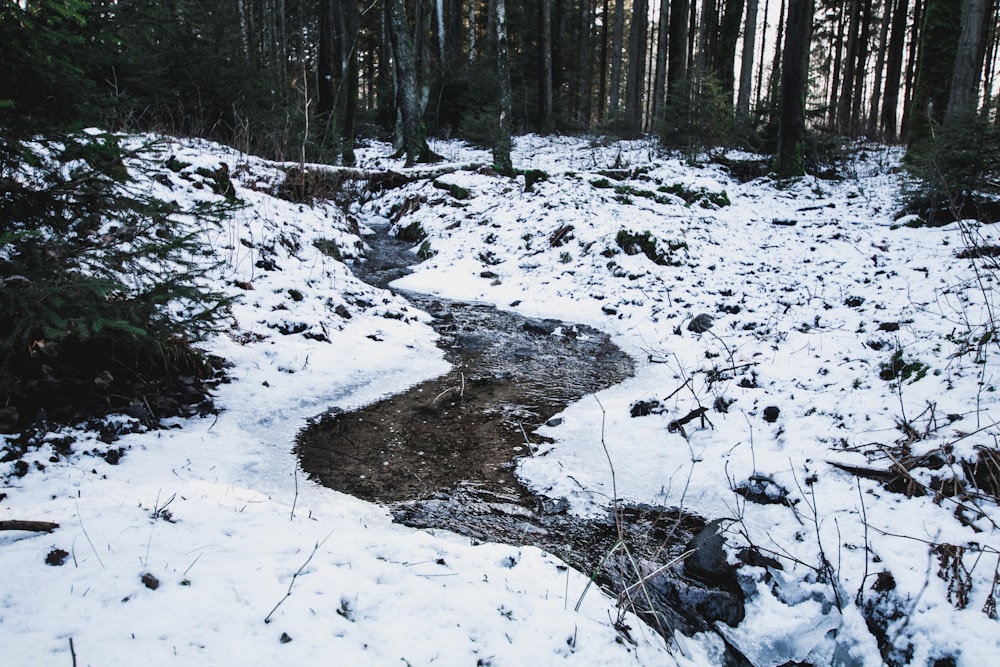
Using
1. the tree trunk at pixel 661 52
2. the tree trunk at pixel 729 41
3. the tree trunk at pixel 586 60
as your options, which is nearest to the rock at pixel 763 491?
the tree trunk at pixel 729 41

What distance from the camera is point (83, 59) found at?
3.75 m

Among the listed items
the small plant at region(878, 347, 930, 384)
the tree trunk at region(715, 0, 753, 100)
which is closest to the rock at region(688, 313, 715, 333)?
the small plant at region(878, 347, 930, 384)

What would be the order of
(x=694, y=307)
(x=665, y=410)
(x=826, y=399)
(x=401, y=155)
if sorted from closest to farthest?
(x=826, y=399) → (x=665, y=410) → (x=694, y=307) → (x=401, y=155)

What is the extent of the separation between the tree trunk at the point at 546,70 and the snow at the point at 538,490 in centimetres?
1553

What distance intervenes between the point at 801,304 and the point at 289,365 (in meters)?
5.59

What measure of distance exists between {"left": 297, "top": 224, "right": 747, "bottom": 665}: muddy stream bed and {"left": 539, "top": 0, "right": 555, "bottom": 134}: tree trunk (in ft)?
56.8

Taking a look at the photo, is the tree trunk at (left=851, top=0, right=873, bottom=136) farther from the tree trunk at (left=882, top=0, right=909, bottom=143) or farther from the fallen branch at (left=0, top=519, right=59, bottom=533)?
the fallen branch at (left=0, top=519, right=59, bottom=533)

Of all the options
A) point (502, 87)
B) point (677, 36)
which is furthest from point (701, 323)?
point (677, 36)

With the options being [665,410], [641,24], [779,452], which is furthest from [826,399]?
[641,24]

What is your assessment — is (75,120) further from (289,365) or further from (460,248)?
(460,248)

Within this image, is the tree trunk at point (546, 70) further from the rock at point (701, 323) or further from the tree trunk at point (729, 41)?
the rock at point (701, 323)

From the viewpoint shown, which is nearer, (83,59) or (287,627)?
(287,627)

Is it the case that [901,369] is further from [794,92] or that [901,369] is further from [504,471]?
[794,92]

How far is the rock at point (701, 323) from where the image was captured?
625 cm
